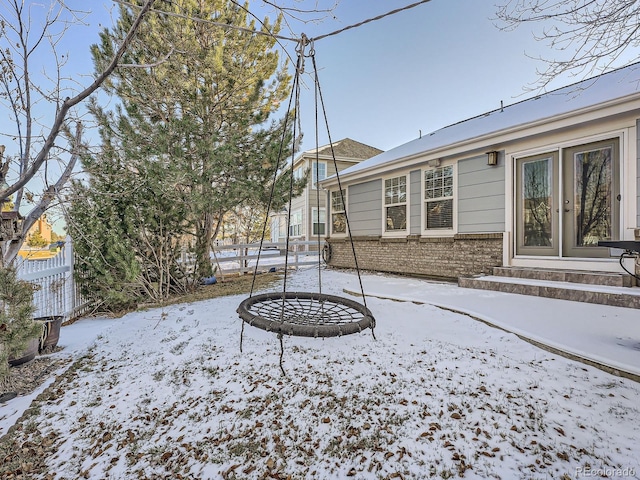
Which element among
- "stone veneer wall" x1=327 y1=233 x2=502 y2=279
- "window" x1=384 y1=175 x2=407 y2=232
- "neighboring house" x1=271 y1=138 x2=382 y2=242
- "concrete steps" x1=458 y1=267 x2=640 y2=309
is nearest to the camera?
"concrete steps" x1=458 y1=267 x2=640 y2=309

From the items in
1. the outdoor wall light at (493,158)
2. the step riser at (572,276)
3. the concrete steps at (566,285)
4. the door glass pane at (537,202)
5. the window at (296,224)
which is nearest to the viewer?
the concrete steps at (566,285)

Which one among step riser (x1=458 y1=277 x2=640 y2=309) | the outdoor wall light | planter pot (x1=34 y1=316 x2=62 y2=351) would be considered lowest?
planter pot (x1=34 y1=316 x2=62 y2=351)

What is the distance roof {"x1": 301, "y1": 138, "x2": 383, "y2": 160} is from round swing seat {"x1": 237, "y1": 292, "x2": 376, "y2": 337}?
38.1 feet

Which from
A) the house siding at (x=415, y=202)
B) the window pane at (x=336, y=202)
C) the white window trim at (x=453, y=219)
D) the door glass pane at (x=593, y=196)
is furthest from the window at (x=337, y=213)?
the door glass pane at (x=593, y=196)

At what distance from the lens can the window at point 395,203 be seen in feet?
24.6

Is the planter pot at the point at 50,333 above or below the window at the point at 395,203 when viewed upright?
below

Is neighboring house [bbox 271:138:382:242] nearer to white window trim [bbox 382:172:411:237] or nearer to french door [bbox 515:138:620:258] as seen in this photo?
white window trim [bbox 382:172:411:237]

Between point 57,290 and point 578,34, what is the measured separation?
6887mm

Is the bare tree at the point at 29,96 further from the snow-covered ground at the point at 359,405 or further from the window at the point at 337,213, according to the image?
the window at the point at 337,213

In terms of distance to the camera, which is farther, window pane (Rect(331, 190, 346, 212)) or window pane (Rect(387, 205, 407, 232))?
window pane (Rect(331, 190, 346, 212))

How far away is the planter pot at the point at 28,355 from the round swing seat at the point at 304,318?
87.1 inches

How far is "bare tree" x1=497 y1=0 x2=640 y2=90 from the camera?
2729 mm

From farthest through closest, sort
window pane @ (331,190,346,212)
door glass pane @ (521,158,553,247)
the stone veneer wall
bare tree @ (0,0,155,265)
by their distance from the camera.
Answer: window pane @ (331,190,346,212)
the stone veneer wall
door glass pane @ (521,158,553,247)
bare tree @ (0,0,155,265)

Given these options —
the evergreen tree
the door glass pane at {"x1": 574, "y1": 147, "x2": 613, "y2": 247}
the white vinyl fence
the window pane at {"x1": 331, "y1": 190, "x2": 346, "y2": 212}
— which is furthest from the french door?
the white vinyl fence
